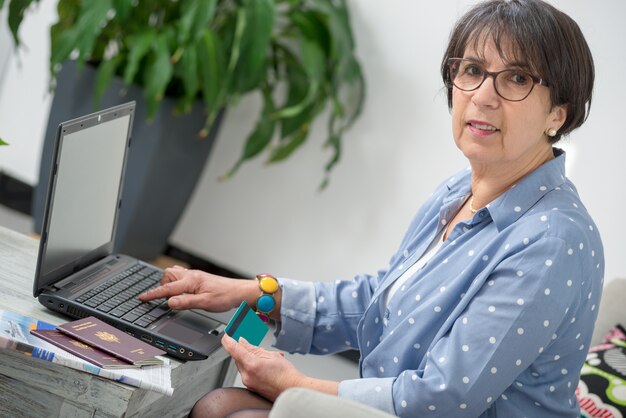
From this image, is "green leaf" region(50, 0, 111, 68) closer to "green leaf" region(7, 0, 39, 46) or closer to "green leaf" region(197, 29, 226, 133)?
"green leaf" region(7, 0, 39, 46)

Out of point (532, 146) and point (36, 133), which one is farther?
point (36, 133)

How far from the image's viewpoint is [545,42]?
1.55m

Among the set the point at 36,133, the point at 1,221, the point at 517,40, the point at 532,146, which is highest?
the point at 517,40

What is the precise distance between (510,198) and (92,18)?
6.73ft

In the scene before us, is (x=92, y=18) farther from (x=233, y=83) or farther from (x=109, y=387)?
(x=109, y=387)

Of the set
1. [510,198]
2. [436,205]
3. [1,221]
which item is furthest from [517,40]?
[1,221]

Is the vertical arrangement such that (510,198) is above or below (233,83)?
above

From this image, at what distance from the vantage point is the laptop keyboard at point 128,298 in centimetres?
164

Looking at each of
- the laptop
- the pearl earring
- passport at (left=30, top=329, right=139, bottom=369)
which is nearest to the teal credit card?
the laptop

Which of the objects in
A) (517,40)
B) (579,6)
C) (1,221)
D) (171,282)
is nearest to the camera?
(517,40)

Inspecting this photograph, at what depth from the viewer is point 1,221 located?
395 cm

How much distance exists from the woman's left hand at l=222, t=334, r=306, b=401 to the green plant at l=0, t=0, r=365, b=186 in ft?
5.98

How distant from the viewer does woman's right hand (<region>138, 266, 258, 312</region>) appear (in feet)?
5.88

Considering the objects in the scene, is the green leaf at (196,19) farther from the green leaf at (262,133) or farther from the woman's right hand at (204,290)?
the woman's right hand at (204,290)
